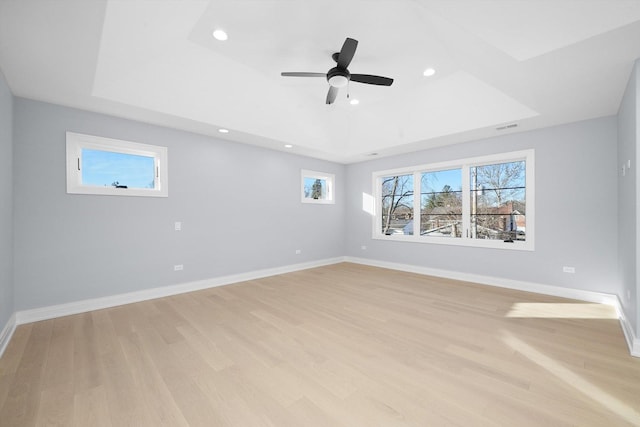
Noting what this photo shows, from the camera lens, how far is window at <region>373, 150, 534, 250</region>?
4543mm

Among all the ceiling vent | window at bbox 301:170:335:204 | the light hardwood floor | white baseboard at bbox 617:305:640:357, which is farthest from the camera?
window at bbox 301:170:335:204

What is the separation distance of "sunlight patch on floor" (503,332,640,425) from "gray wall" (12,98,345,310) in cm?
429

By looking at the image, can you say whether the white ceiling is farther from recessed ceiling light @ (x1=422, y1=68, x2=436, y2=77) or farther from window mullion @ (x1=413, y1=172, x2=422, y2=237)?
window mullion @ (x1=413, y1=172, x2=422, y2=237)

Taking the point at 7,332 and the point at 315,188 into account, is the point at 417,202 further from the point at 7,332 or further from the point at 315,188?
the point at 7,332

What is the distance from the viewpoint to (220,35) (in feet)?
9.64

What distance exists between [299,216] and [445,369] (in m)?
4.46

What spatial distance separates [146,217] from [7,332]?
6.08ft

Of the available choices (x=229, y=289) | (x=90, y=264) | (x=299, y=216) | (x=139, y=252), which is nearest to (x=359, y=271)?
(x=299, y=216)

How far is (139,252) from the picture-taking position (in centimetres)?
393

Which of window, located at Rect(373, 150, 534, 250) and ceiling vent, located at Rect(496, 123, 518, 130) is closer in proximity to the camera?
ceiling vent, located at Rect(496, 123, 518, 130)

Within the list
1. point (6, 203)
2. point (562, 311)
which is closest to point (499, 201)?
point (562, 311)

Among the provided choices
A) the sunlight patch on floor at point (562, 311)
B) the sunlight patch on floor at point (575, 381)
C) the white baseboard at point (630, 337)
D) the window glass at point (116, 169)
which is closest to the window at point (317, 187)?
the window glass at point (116, 169)

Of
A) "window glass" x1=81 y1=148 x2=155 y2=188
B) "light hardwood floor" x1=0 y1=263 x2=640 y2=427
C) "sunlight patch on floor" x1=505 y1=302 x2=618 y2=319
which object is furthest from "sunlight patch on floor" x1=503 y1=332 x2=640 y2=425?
"window glass" x1=81 y1=148 x2=155 y2=188

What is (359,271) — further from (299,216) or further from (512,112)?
(512,112)
